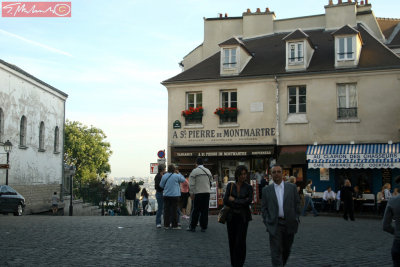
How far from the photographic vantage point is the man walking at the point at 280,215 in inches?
284

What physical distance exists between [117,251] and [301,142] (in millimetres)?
19805

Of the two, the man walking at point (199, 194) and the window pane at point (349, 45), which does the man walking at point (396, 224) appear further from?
the window pane at point (349, 45)

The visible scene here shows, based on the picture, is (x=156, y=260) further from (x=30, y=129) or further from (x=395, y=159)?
(x=30, y=129)

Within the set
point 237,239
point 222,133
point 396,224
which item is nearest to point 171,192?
point 237,239

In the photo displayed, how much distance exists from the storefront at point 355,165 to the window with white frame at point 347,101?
169 cm

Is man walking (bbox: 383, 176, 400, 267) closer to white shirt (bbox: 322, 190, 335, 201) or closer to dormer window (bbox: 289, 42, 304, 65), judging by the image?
white shirt (bbox: 322, 190, 335, 201)

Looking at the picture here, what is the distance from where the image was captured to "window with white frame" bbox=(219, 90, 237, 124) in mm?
29891

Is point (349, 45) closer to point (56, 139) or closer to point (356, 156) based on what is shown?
point (356, 156)

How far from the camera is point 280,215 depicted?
7.28 m

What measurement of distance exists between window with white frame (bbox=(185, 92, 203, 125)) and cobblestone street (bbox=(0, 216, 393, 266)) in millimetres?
15964

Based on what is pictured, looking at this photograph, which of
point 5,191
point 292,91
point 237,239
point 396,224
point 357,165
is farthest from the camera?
point 292,91

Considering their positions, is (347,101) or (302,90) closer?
(347,101)

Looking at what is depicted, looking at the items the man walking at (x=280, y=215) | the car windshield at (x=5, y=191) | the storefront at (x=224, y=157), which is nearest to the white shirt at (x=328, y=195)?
the storefront at (x=224, y=157)

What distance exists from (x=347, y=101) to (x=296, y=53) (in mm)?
3935
